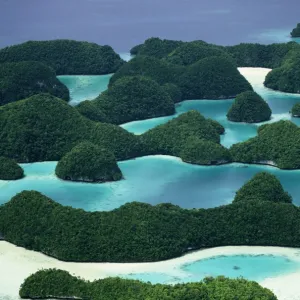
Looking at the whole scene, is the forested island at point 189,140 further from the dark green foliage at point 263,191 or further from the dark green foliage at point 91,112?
the dark green foliage at point 263,191

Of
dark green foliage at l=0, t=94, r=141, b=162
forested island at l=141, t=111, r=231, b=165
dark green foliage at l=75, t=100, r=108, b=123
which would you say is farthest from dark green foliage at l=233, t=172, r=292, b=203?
dark green foliage at l=75, t=100, r=108, b=123

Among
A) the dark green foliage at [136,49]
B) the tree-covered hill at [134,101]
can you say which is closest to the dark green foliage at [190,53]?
the dark green foliage at [136,49]

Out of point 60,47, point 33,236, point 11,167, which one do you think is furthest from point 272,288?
point 60,47

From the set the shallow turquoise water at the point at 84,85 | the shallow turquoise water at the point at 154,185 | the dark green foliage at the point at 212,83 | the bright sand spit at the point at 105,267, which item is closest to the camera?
the bright sand spit at the point at 105,267

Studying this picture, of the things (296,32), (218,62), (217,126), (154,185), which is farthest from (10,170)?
(296,32)

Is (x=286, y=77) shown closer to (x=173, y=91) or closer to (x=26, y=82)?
(x=173, y=91)
